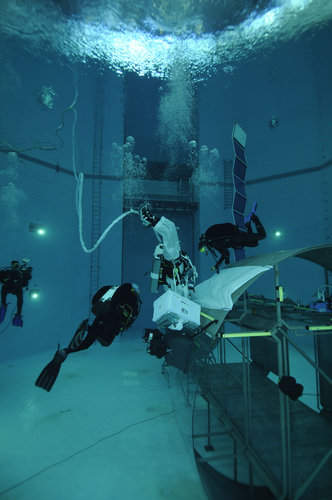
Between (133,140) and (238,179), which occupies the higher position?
(133,140)

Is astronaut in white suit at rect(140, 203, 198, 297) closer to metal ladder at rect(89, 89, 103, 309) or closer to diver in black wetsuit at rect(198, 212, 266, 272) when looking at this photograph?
Result: diver in black wetsuit at rect(198, 212, 266, 272)

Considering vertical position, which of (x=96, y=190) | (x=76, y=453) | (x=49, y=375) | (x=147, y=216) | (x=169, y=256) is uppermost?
(x=96, y=190)

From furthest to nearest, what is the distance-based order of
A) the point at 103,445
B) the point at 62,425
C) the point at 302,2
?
the point at 302,2
the point at 62,425
the point at 103,445

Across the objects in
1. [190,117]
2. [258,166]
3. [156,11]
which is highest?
[156,11]

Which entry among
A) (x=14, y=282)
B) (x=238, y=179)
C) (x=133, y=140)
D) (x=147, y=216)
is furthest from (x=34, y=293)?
(x=133, y=140)

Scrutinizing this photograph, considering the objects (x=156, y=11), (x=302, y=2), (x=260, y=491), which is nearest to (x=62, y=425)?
(x=260, y=491)

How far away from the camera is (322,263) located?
386 centimetres

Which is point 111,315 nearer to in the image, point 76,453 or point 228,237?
point 228,237

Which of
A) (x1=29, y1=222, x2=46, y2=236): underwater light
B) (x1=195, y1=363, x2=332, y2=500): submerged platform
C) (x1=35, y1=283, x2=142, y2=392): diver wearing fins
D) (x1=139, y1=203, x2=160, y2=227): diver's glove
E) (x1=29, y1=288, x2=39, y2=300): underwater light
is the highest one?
(x1=29, y1=222, x2=46, y2=236): underwater light

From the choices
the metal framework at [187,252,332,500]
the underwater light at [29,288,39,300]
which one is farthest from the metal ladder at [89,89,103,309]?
the metal framework at [187,252,332,500]

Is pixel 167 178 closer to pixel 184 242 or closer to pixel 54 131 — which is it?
pixel 184 242

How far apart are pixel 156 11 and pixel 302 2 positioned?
15.7 feet

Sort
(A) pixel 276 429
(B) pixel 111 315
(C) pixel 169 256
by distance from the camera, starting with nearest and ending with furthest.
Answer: (B) pixel 111 315, (A) pixel 276 429, (C) pixel 169 256

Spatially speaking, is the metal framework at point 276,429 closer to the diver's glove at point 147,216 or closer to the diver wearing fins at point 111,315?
the diver wearing fins at point 111,315
